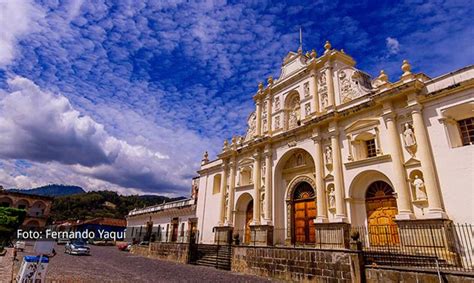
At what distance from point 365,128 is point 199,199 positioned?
16.3 meters

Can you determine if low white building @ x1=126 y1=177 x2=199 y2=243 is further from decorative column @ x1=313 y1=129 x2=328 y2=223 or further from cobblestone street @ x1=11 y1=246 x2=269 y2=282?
decorative column @ x1=313 y1=129 x2=328 y2=223

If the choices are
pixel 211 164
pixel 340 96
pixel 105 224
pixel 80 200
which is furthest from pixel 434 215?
pixel 80 200

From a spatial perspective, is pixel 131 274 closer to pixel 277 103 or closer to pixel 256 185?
pixel 256 185

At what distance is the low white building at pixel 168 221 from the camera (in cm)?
2806

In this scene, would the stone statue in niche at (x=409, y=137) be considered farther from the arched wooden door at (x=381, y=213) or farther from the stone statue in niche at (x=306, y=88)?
the stone statue in niche at (x=306, y=88)

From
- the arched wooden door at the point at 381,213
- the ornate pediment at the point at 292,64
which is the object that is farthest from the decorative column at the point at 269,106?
the arched wooden door at the point at 381,213

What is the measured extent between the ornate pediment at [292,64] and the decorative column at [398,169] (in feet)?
25.6

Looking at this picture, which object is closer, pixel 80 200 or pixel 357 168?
pixel 357 168

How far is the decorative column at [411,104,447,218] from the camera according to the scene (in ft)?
35.1

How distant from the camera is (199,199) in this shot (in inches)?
1025

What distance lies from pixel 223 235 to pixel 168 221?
12.2m

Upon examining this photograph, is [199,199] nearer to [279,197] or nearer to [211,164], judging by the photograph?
[211,164]

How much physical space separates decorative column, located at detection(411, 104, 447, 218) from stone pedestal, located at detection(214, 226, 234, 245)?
13.2 meters

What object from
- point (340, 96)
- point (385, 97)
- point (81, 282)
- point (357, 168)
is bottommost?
point (81, 282)
